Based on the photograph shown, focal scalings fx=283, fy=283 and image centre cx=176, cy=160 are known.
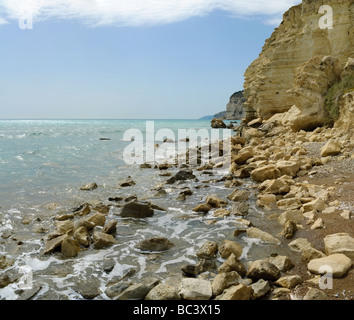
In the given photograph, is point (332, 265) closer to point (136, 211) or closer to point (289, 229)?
point (289, 229)

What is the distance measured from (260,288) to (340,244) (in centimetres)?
148

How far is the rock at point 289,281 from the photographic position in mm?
3438

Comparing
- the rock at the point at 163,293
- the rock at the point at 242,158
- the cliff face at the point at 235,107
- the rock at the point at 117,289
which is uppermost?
the cliff face at the point at 235,107

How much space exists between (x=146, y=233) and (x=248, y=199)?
3.09 meters

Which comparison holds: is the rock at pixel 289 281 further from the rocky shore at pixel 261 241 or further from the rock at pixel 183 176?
the rock at pixel 183 176

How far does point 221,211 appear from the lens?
21.6 ft

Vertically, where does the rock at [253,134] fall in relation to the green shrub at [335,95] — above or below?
below

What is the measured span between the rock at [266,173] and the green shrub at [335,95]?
565cm

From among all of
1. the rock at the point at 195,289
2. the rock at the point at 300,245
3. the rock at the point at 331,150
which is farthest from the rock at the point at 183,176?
the rock at the point at 195,289

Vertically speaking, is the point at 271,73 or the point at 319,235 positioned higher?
the point at 271,73

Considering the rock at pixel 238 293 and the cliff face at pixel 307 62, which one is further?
the cliff face at pixel 307 62

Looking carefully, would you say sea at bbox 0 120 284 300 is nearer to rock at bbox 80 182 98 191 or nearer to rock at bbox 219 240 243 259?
rock at bbox 219 240 243 259
